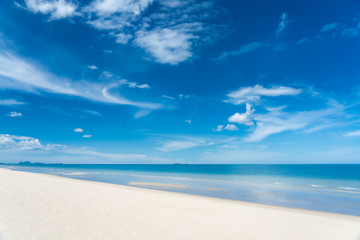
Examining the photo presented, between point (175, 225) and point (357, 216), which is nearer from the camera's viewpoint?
point (175, 225)

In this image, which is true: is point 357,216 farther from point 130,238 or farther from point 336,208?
point 130,238

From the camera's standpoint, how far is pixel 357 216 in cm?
1320

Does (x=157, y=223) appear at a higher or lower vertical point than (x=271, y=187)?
higher

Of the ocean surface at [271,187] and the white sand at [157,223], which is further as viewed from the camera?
the ocean surface at [271,187]

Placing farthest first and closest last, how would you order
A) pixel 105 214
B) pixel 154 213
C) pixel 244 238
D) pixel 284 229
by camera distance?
pixel 154 213 < pixel 105 214 < pixel 284 229 < pixel 244 238

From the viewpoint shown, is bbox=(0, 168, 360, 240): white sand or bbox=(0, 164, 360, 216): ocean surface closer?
bbox=(0, 168, 360, 240): white sand

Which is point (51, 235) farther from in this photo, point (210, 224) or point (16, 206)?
point (210, 224)

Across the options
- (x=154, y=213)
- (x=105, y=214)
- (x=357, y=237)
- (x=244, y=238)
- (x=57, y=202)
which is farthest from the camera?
(x=57, y=202)

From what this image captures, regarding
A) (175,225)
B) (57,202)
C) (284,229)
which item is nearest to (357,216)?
(284,229)

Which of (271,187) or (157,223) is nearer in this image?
(157,223)

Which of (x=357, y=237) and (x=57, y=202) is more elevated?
(x=57, y=202)

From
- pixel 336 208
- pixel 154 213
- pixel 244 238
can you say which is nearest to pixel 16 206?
pixel 154 213

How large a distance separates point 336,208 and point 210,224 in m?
12.7

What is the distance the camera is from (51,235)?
24.7 feet
